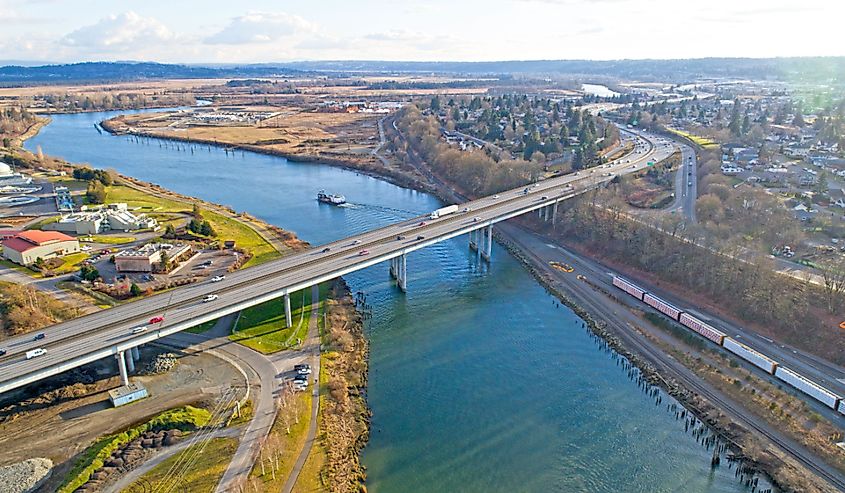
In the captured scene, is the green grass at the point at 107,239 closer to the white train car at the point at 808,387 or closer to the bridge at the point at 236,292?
the bridge at the point at 236,292

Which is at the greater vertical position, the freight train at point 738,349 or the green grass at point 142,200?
the green grass at point 142,200

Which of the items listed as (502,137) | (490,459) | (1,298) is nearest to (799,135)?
(502,137)

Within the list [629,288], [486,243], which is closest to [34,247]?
[486,243]

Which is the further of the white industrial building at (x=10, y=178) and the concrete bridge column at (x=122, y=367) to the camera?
the white industrial building at (x=10, y=178)

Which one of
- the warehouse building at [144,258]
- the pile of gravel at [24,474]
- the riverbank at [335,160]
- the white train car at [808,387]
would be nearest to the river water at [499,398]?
the white train car at [808,387]

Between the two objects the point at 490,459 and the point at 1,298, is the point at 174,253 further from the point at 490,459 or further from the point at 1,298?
the point at 490,459

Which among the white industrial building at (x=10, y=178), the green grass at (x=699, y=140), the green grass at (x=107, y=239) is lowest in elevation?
the green grass at (x=107, y=239)
